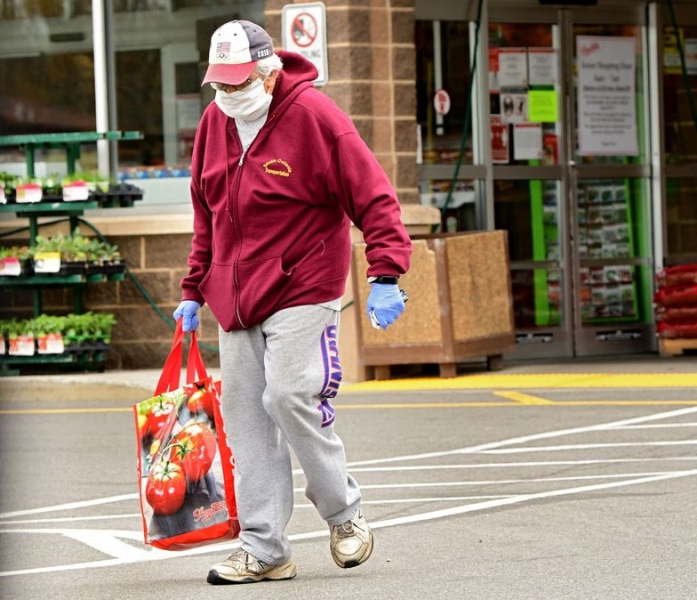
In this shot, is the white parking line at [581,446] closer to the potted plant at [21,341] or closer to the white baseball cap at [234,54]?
the white baseball cap at [234,54]

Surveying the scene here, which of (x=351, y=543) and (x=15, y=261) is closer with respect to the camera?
(x=351, y=543)

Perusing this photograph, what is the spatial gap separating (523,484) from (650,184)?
7596 mm

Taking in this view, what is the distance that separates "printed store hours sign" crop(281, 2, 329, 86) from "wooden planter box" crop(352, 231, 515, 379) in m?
1.50

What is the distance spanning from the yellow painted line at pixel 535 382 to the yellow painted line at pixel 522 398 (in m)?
0.31

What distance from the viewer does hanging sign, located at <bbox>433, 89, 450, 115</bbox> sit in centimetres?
1458

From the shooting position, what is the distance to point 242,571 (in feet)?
20.2

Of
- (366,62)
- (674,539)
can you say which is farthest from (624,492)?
(366,62)

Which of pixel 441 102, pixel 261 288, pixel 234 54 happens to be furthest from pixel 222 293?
pixel 441 102

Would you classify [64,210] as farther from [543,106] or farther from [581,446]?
[581,446]

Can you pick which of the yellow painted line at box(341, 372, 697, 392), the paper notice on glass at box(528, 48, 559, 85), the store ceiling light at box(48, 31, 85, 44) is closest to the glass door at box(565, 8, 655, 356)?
the paper notice on glass at box(528, 48, 559, 85)

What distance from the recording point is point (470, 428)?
10.6 m

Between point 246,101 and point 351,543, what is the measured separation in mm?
1585

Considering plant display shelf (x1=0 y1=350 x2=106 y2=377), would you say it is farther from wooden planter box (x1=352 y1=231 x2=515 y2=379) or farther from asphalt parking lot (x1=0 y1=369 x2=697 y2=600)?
wooden planter box (x1=352 y1=231 x2=515 y2=379)

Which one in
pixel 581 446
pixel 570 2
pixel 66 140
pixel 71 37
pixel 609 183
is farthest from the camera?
pixel 609 183
